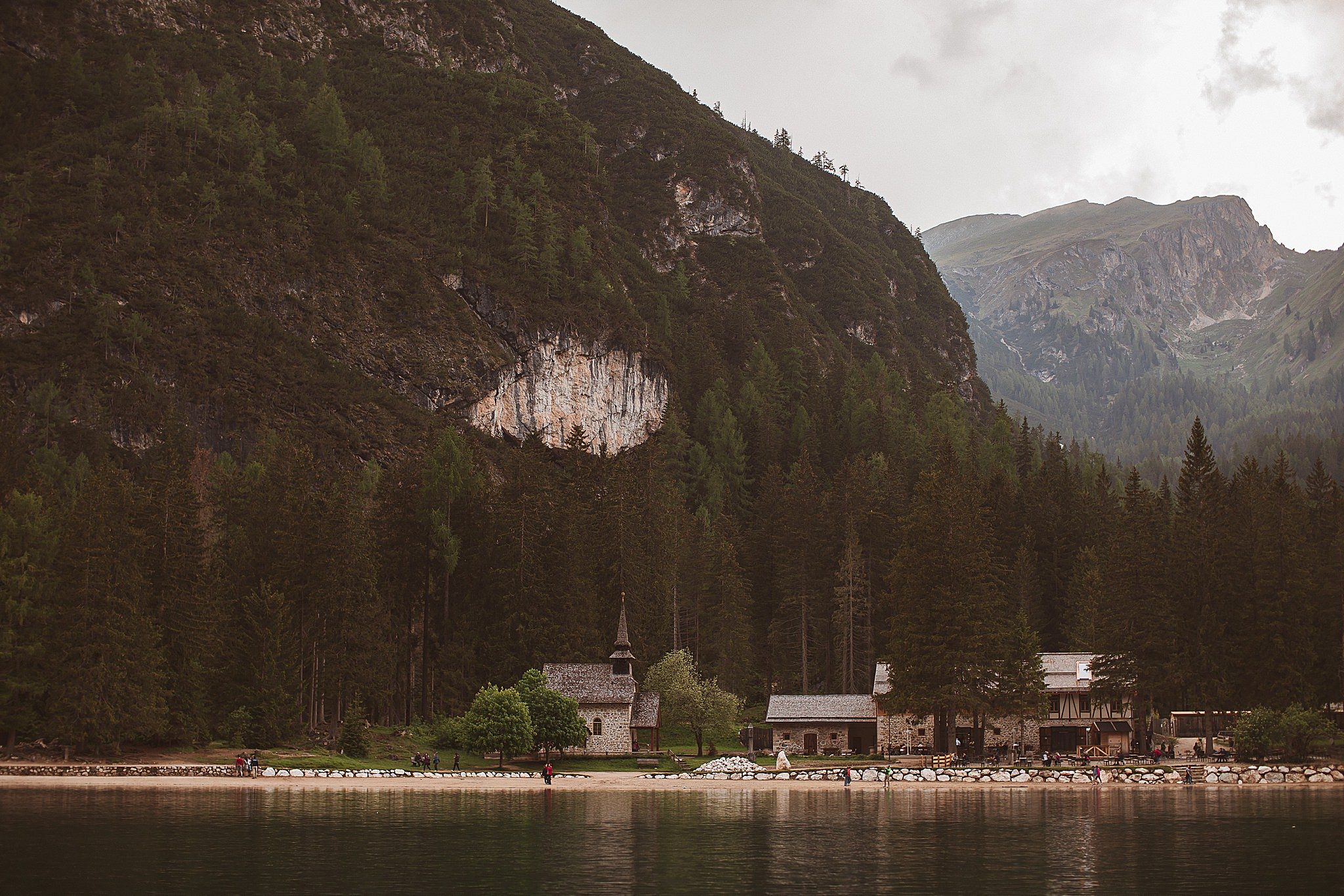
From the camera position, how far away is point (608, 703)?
296 feet

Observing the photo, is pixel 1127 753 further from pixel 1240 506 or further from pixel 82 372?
pixel 82 372

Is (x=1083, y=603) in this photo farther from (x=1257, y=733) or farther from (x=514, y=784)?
(x=514, y=784)

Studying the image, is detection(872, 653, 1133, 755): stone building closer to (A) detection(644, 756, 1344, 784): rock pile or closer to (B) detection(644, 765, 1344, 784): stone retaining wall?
(A) detection(644, 756, 1344, 784): rock pile

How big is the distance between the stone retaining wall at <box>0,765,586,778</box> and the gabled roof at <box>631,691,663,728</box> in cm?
1289

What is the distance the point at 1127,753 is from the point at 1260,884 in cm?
5126

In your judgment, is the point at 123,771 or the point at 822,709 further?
the point at 822,709

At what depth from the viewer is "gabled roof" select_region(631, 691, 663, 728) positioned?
91812mm

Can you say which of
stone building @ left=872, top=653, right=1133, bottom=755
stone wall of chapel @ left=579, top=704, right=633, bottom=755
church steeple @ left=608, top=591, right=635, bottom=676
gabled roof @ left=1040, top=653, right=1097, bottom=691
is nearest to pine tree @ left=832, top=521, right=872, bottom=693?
stone building @ left=872, top=653, right=1133, bottom=755

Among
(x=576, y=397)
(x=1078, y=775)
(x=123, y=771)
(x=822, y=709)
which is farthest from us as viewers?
(x=576, y=397)

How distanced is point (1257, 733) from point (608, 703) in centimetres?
4209

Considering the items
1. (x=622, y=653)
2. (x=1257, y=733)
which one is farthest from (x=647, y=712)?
(x=1257, y=733)

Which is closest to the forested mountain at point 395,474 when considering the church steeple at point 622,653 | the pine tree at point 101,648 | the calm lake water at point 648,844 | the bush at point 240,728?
the pine tree at point 101,648

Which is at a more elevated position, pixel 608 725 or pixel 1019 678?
pixel 1019 678

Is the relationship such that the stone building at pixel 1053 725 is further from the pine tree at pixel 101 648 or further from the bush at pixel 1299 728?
A: the pine tree at pixel 101 648
